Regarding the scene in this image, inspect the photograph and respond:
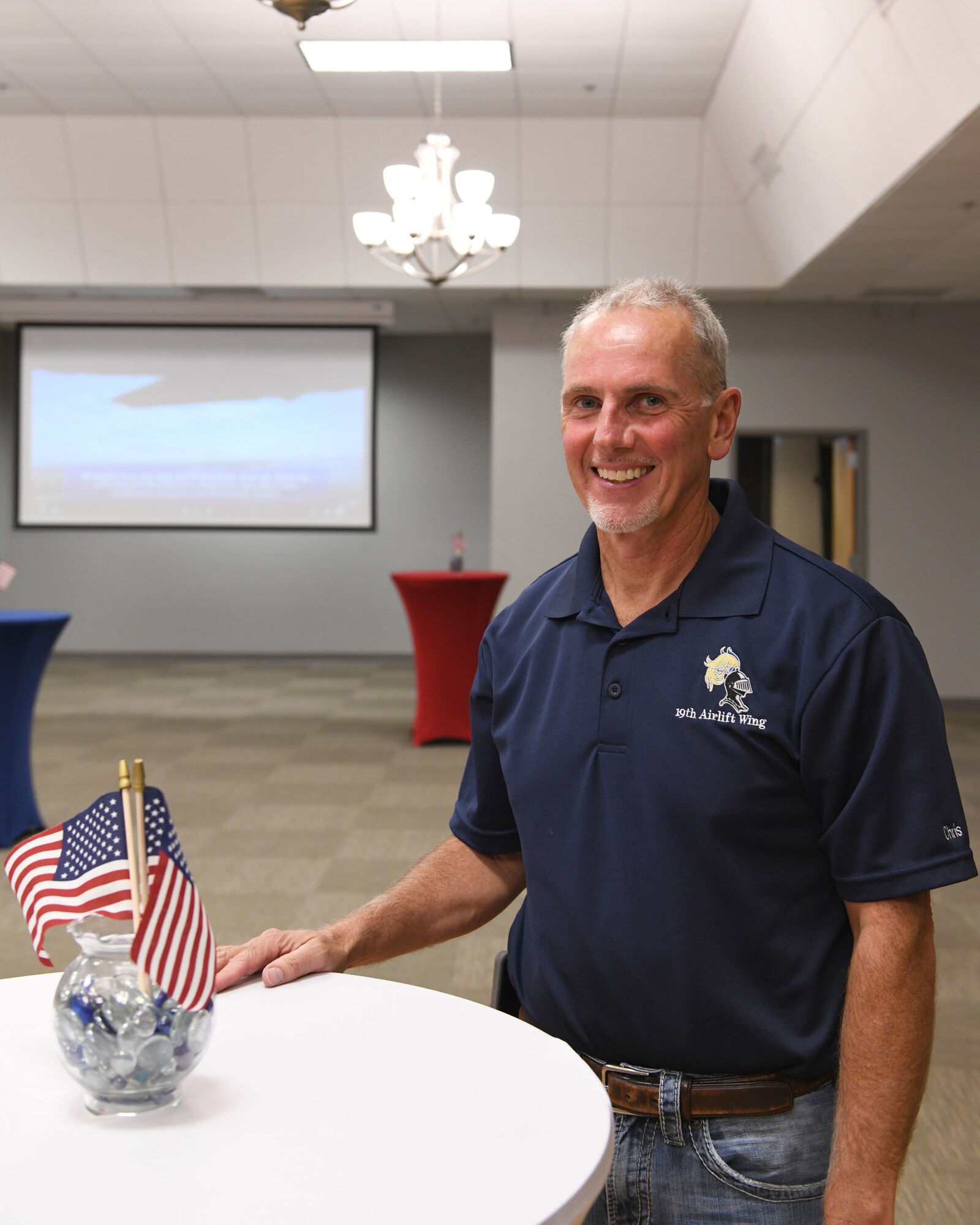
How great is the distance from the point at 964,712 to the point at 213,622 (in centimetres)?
765

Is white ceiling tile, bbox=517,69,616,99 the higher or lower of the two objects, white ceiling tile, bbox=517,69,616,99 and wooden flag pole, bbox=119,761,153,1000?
Result: the higher

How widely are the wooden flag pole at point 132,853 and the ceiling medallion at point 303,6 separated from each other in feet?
14.8

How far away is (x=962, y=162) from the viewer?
5.80 m

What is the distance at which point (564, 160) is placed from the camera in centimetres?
886

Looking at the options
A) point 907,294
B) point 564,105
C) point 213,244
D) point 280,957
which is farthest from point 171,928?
point 907,294

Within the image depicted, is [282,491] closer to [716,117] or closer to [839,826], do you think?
[716,117]

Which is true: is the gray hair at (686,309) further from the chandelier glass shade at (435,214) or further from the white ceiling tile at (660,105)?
the white ceiling tile at (660,105)

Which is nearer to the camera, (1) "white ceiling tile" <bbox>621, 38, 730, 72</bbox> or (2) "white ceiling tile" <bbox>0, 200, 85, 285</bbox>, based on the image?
(1) "white ceiling tile" <bbox>621, 38, 730, 72</bbox>

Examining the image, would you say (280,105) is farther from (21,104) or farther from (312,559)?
(312,559)

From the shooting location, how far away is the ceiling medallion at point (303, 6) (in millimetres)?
4707

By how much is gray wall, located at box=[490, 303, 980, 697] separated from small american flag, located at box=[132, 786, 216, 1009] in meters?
8.82

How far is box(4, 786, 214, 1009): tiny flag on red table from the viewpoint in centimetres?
99

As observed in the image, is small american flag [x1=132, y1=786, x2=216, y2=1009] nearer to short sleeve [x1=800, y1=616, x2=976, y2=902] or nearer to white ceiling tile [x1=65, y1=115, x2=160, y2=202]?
short sleeve [x1=800, y1=616, x2=976, y2=902]

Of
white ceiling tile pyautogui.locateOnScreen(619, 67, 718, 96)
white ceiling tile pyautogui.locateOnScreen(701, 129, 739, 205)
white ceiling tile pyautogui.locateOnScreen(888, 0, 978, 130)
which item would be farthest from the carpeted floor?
white ceiling tile pyautogui.locateOnScreen(619, 67, 718, 96)
